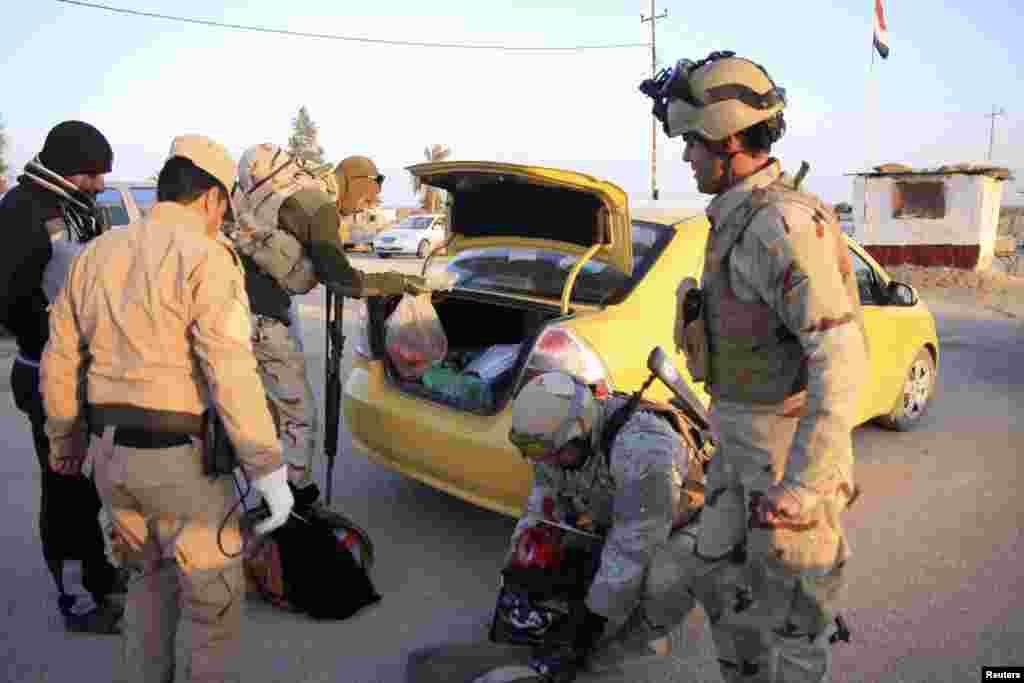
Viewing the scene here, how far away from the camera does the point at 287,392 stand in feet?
13.5

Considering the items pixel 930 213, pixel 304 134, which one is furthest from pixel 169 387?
pixel 304 134

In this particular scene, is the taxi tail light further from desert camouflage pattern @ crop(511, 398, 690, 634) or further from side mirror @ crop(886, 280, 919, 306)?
side mirror @ crop(886, 280, 919, 306)

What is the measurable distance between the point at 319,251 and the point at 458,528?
1.58m

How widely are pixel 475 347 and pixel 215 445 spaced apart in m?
2.69

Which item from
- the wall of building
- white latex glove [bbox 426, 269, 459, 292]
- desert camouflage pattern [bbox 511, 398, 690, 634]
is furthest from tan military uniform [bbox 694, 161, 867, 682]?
the wall of building

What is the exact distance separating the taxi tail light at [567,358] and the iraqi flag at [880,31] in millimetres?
23367

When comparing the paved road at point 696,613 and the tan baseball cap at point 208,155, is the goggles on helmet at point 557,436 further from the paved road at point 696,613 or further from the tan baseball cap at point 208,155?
the tan baseball cap at point 208,155

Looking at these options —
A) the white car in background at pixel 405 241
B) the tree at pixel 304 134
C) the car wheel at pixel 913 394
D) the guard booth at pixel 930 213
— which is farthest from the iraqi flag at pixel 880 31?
the tree at pixel 304 134

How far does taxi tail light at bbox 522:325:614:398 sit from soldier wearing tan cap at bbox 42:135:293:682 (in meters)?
1.37

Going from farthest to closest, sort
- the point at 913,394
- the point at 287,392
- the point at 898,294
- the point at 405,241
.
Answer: the point at 405,241 → the point at 913,394 → the point at 898,294 → the point at 287,392

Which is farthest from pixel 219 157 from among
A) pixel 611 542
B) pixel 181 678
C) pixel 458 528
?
pixel 458 528

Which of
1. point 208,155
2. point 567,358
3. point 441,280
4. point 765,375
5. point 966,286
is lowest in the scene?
point 966,286

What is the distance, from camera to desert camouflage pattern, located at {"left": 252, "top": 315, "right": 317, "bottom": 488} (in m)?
4.05

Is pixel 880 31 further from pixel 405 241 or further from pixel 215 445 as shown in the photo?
pixel 215 445
